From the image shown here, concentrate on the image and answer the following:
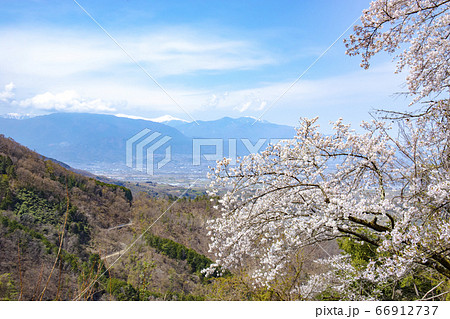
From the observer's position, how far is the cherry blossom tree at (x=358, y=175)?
3.33 metres

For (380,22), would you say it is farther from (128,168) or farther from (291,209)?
(128,168)

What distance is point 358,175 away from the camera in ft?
13.4

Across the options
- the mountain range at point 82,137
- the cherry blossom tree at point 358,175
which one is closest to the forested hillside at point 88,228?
the mountain range at point 82,137

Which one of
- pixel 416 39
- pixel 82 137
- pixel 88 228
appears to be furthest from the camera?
pixel 82 137

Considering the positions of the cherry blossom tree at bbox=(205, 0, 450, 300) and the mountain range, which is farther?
the mountain range

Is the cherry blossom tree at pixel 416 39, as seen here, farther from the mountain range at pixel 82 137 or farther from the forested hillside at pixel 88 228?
the mountain range at pixel 82 137

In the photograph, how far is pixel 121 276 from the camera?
77.2ft

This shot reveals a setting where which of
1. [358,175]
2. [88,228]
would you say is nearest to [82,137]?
[88,228]

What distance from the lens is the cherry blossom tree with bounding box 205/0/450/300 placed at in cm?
333

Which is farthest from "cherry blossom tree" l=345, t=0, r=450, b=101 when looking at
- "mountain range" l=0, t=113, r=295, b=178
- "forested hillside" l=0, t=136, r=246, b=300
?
"mountain range" l=0, t=113, r=295, b=178

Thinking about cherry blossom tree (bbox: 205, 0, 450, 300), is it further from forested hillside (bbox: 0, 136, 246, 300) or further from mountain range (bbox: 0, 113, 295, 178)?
mountain range (bbox: 0, 113, 295, 178)

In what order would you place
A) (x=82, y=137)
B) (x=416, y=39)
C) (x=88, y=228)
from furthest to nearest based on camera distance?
(x=82, y=137) → (x=88, y=228) → (x=416, y=39)

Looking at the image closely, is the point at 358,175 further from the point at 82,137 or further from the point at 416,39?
the point at 82,137

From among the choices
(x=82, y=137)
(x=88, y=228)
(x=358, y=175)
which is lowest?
(x=88, y=228)
